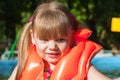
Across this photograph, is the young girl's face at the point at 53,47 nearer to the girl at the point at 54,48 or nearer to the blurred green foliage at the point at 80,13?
the girl at the point at 54,48

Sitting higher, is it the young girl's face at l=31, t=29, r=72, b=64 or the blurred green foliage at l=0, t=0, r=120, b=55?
the young girl's face at l=31, t=29, r=72, b=64

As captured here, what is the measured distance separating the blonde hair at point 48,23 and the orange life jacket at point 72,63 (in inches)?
4.0

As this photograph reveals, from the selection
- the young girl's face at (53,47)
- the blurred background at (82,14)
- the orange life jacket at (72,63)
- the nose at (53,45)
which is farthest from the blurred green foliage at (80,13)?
the nose at (53,45)

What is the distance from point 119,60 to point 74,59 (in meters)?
6.75

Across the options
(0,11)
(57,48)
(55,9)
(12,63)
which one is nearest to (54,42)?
(57,48)

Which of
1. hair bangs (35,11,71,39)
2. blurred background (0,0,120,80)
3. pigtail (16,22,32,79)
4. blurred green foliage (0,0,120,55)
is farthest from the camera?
blurred green foliage (0,0,120,55)

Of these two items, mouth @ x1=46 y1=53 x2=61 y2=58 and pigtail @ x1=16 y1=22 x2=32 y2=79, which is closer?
mouth @ x1=46 y1=53 x2=61 y2=58

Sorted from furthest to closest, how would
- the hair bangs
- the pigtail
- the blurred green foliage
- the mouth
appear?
the blurred green foliage → the pigtail → the mouth → the hair bangs

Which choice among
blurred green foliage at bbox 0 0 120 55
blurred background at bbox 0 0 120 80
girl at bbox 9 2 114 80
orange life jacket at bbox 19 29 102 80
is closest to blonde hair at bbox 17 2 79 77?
girl at bbox 9 2 114 80

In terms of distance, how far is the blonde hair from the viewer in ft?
8.77

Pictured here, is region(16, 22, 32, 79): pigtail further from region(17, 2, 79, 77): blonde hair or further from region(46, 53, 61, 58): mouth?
region(46, 53, 61, 58): mouth

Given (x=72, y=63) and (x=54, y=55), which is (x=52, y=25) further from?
(x=72, y=63)

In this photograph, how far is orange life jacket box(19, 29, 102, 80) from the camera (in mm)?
2855

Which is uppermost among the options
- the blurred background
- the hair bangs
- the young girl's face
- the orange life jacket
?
the hair bangs
